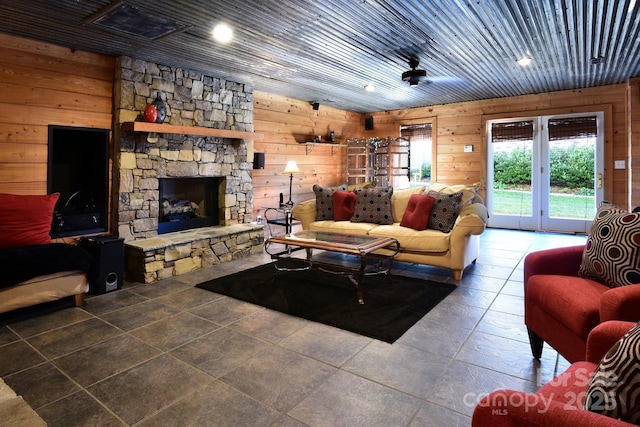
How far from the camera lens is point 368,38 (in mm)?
3744

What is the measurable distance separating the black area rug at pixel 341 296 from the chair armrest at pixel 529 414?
5.40ft

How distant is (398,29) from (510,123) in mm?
4523

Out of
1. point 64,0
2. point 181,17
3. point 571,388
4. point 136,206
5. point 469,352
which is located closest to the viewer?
point 571,388

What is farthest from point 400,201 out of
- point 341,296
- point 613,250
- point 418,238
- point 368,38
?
point 613,250

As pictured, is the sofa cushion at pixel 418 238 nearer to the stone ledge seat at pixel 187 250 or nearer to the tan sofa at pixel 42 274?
the stone ledge seat at pixel 187 250

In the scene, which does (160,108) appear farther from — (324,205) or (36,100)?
(324,205)

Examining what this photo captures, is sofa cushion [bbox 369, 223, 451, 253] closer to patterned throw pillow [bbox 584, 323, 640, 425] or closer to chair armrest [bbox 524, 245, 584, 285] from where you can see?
chair armrest [bbox 524, 245, 584, 285]

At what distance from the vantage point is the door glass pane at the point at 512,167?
700cm

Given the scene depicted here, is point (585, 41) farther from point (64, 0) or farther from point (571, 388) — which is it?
point (64, 0)

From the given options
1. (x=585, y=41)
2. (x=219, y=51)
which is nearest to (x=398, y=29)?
(x=219, y=51)

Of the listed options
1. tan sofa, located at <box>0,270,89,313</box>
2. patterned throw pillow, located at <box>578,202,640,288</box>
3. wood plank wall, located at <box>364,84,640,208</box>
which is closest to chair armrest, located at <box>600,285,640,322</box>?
patterned throw pillow, located at <box>578,202,640,288</box>

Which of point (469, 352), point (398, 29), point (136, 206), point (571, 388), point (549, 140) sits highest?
point (398, 29)

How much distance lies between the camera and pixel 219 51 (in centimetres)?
403

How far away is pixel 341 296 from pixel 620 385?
2662mm
